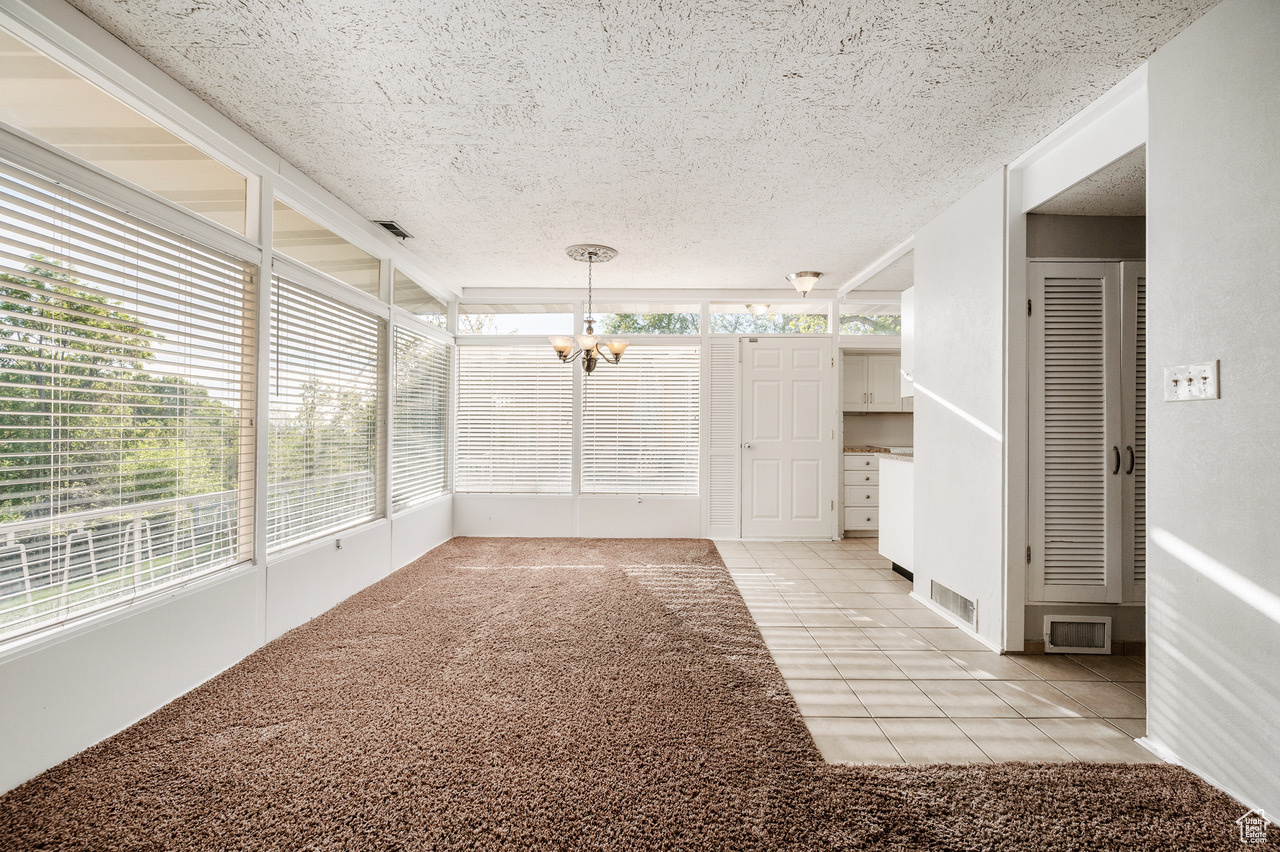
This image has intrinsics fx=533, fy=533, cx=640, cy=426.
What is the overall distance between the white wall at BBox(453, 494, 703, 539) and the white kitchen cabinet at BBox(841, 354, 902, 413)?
7.87ft

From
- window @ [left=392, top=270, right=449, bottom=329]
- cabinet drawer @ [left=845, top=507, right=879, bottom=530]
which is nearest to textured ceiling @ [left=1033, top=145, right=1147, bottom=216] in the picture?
cabinet drawer @ [left=845, top=507, right=879, bottom=530]

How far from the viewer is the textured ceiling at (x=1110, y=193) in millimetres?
2367

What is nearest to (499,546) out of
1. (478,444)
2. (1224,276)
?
(478,444)

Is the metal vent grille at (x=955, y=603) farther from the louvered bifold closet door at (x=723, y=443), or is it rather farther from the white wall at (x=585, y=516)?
the white wall at (x=585, y=516)

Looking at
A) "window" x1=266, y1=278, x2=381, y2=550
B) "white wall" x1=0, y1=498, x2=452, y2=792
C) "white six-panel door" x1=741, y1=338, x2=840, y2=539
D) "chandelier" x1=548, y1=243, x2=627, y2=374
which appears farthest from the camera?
"white six-panel door" x1=741, y1=338, x2=840, y2=539

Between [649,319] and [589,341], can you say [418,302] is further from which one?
[649,319]

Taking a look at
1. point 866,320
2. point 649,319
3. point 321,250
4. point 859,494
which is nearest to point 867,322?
point 866,320

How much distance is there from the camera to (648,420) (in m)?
5.74

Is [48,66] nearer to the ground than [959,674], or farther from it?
farther from it

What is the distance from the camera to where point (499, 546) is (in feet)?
17.2

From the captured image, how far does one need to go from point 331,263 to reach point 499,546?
2.92 m

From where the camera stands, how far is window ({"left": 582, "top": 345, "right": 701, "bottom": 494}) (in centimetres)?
573

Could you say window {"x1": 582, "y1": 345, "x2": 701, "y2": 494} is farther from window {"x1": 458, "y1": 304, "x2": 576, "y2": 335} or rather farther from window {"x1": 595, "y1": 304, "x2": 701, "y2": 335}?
window {"x1": 458, "y1": 304, "x2": 576, "y2": 335}

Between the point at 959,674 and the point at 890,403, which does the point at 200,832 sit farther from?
the point at 890,403
